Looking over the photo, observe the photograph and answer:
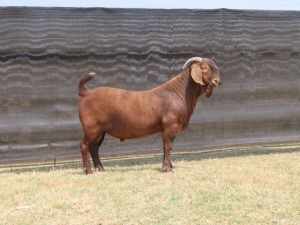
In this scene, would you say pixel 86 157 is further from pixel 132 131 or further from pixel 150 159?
pixel 150 159

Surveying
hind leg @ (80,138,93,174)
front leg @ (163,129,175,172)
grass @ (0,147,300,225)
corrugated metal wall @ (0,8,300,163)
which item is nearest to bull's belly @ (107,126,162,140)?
front leg @ (163,129,175,172)

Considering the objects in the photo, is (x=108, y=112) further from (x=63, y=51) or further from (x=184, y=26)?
(x=184, y=26)

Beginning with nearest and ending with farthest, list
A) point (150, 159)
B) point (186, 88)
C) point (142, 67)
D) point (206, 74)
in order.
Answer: point (206, 74), point (186, 88), point (142, 67), point (150, 159)

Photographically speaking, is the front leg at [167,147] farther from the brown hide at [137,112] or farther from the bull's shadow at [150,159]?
the bull's shadow at [150,159]

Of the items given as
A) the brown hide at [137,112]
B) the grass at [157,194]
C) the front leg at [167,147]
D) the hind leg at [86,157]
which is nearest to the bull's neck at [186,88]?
the brown hide at [137,112]

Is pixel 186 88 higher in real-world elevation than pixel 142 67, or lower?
lower

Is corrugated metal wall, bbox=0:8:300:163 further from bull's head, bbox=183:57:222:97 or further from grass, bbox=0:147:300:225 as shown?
bull's head, bbox=183:57:222:97

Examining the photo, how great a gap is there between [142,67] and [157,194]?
2841 millimetres

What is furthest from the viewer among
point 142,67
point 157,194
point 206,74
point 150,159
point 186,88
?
point 150,159

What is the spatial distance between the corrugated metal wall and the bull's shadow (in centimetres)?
20

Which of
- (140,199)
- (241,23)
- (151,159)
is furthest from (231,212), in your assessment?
(241,23)

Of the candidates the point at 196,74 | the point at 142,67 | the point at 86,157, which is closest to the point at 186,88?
the point at 196,74

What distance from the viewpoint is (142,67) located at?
22.6ft

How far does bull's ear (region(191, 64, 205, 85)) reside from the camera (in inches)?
229
